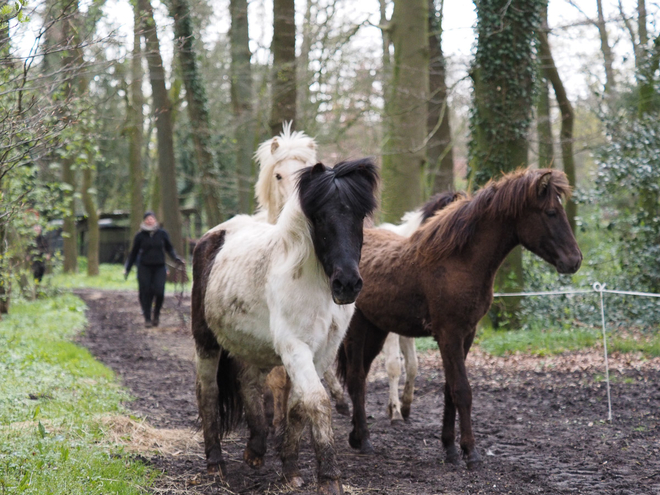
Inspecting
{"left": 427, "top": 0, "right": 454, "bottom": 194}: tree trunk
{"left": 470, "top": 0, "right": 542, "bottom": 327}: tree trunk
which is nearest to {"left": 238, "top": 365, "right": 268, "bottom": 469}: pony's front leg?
{"left": 470, "top": 0, "right": 542, "bottom": 327}: tree trunk

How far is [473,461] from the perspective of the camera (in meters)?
5.18

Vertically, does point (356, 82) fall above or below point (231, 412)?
above

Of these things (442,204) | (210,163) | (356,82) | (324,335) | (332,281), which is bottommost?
(324,335)

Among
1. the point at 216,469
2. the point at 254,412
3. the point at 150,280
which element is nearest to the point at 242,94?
the point at 150,280

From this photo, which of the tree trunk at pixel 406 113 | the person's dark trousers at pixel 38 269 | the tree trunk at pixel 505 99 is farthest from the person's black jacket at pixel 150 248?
the tree trunk at pixel 505 99

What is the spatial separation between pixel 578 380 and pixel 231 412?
477 centimetres

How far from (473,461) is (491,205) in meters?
2.04

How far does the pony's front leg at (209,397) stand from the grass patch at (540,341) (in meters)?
6.16

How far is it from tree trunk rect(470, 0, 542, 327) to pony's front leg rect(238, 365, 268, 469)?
7032 mm

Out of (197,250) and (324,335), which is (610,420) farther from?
(197,250)

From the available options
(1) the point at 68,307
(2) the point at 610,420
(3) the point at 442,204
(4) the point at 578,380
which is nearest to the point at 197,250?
(3) the point at 442,204

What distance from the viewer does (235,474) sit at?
5109mm

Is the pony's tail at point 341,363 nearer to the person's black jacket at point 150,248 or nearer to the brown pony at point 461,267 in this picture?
the brown pony at point 461,267

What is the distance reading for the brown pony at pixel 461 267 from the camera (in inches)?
212
